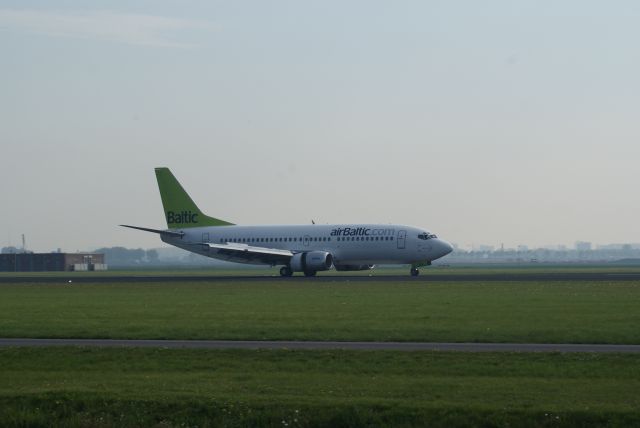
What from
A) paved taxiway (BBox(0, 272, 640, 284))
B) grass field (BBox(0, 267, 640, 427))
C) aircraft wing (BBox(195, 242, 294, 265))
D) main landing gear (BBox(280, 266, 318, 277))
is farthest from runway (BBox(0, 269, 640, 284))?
grass field (BBox(0, 267, 640, 427))

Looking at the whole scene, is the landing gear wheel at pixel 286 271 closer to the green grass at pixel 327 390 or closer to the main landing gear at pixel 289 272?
the main landing gear at pixel 289 272

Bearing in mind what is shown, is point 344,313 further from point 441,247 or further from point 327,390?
point 441,247

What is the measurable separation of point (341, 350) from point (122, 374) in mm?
5981

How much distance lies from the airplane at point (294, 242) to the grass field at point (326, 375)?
140 ft

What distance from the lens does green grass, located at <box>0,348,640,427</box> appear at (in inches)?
822

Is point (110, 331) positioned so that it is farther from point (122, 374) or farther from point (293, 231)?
point (293, 231)

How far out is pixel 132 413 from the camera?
2183cm

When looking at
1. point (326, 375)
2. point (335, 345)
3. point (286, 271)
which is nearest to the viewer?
point (326, 375)

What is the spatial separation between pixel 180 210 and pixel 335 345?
70.2 meters

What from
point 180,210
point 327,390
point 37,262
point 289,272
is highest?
point 180,210

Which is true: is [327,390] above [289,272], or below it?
below

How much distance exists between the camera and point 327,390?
2272cm

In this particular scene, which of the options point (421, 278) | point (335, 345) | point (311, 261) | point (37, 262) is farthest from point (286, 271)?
point (37, 262)

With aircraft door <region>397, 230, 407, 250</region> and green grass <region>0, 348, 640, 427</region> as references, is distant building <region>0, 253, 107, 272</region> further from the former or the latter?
green grass <region>0, 348, 640, 427</region>
